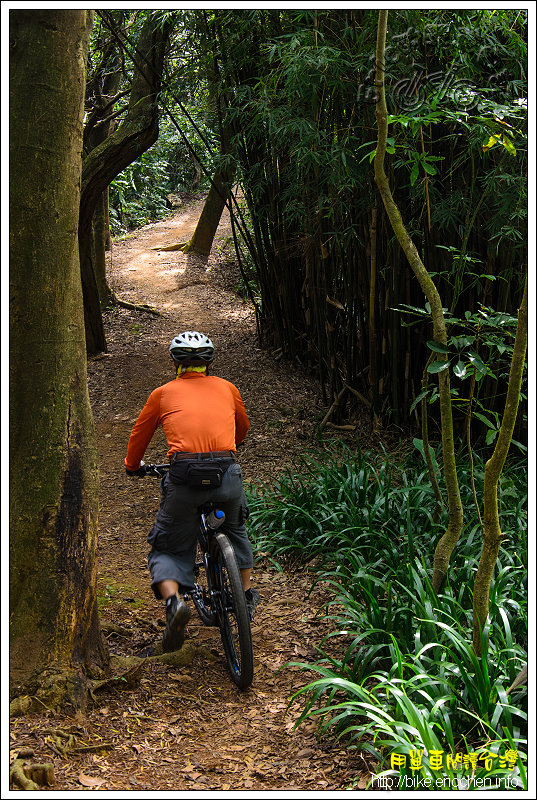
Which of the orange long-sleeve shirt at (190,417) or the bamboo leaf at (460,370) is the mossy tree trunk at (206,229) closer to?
the orange long-sleeve shirt at (190,417)

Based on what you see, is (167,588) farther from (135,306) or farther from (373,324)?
(135,306)

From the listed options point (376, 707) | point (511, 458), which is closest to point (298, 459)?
point (511, 458)

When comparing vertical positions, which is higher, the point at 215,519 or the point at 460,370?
the point at 460,370

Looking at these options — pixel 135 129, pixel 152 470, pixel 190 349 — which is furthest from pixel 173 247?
pixel 152 470

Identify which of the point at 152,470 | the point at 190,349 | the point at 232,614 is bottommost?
the point at 232,614

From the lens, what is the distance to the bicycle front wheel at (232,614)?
2613 millimetres

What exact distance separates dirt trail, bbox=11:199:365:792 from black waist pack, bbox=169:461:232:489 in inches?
30.7

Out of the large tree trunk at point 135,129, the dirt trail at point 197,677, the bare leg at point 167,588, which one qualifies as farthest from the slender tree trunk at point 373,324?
the large tree trunk at point 135,129

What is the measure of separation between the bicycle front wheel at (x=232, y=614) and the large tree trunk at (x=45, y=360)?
58cm

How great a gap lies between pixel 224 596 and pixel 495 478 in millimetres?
1286

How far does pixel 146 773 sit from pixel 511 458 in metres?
3.16

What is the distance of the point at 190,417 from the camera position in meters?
2.80

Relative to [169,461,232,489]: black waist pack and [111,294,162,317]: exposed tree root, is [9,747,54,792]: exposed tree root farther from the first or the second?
[111,294,162,317]: exposed tree root

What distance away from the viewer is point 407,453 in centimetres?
461
